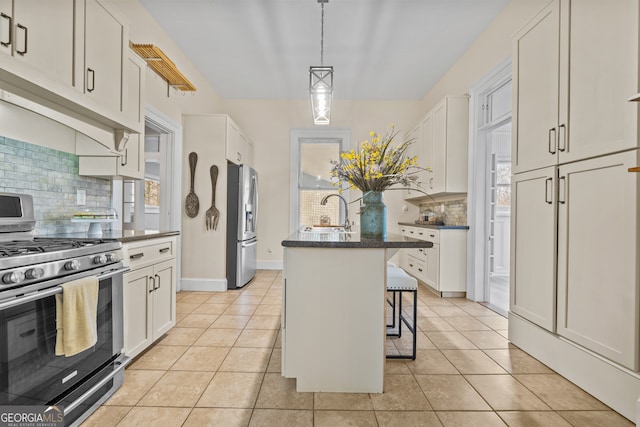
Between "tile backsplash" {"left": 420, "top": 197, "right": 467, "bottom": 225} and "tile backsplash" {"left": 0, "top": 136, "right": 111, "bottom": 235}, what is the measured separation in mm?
4025

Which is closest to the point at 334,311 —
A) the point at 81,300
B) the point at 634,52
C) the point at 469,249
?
the point at 81,300

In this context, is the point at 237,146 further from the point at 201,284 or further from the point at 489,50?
the point at 489,50

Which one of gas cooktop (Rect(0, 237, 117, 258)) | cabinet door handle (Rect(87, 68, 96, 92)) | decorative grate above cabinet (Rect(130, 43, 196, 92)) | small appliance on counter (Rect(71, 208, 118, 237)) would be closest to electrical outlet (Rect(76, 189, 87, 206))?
small appliance on counter (Rect(71, 208, 118, 237))

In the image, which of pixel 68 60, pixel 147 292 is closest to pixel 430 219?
pixel 147 292

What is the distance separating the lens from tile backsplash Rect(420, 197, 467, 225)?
160 inches

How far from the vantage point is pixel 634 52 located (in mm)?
1547

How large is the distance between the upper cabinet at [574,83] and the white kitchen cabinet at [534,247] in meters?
0.15

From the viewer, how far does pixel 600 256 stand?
1.71m

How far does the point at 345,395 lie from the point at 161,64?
11.3 ft

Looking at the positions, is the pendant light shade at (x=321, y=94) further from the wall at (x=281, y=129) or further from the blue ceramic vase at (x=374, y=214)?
the wall at (x=281, y=129)

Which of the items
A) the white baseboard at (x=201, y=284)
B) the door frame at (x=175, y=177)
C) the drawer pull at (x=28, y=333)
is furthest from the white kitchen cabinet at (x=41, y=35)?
the white baseboard at (x=201, y=284)

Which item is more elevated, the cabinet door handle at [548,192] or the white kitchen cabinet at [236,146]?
the white kitchen cabinet at [236,146]

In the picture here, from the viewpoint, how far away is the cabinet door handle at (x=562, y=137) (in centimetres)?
196

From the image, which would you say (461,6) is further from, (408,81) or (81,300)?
(81,300)
